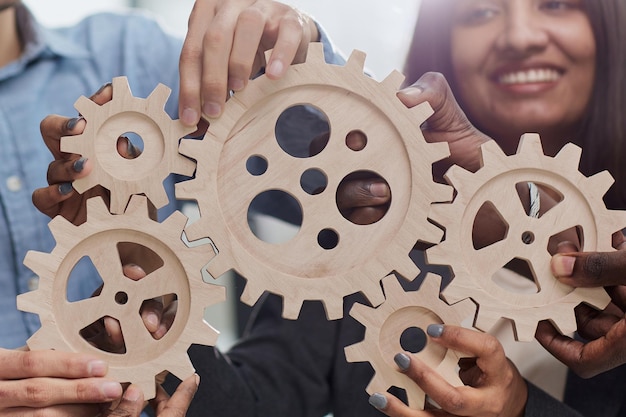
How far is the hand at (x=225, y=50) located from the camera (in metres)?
0.50

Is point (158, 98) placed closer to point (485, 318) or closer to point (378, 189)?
point (378, 189)

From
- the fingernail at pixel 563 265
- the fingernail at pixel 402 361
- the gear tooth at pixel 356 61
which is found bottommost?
the fingernail at pixel 402 361

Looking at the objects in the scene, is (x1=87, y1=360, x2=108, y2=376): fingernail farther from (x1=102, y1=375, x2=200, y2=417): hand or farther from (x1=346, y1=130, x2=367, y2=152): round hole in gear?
(x1=346, y1=130, x2=367, y2=152): round hole in gear

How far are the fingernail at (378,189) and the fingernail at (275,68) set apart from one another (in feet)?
0.39

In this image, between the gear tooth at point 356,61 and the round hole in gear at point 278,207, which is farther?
the round hole in gear at point 278,207

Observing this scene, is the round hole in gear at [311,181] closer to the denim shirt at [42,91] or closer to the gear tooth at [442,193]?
the gear tooth at [442,193]

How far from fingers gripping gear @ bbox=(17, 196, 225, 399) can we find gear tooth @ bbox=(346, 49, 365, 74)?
0.60ft

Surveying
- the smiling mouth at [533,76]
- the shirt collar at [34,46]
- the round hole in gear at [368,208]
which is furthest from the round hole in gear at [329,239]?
the shirt collar at [34,46]

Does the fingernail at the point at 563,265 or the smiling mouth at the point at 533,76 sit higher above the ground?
the smiling mouth at the point at 533,76

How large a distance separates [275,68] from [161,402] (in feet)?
0.95

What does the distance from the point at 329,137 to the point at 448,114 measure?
0.38ft

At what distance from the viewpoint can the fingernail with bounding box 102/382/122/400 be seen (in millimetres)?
462

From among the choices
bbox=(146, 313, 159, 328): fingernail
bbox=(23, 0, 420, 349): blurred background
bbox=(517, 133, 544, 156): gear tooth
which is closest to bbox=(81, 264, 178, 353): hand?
bbox=(146, 313, 159, 328): fingernail

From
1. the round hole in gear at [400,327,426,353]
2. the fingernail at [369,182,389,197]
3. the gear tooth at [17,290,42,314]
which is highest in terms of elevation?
the fingernail at [369,182,389,197]
